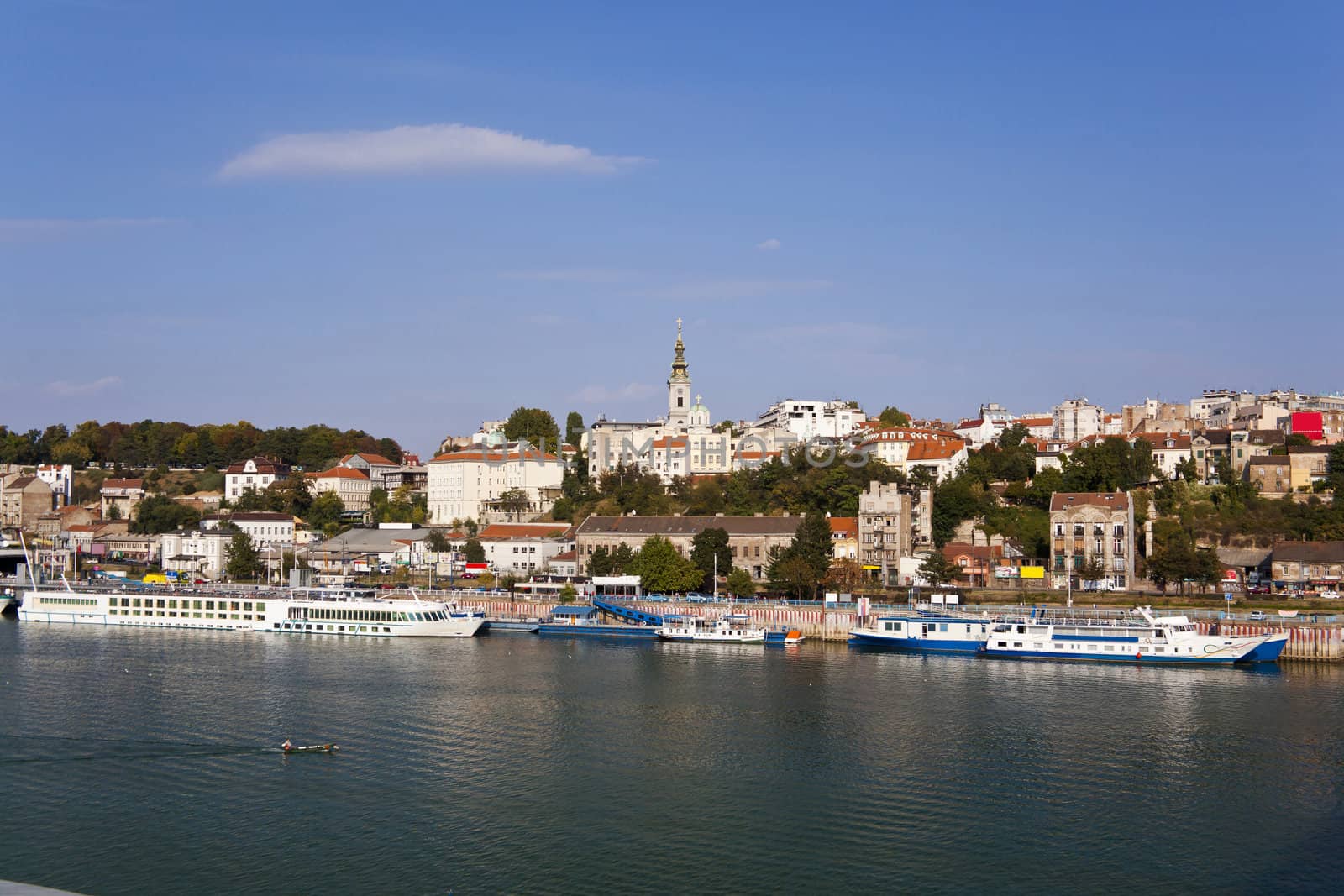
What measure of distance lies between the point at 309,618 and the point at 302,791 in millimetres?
23913

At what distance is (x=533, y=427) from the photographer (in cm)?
8056

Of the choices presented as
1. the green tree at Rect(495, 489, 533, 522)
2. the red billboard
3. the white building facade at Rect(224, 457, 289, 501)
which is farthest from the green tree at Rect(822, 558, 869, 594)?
the white building facade at Rect(224, 457, 289, 501)

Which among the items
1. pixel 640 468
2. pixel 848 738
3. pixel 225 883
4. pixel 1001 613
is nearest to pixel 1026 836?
pixel 848 738

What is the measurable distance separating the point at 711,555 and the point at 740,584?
295 centimetres

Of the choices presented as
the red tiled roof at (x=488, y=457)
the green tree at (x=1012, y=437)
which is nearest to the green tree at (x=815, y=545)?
the green tree at (x=1012, y=437)

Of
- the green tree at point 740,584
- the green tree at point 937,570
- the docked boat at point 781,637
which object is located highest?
the green tree at point 937,570

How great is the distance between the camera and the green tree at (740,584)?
4750 cm

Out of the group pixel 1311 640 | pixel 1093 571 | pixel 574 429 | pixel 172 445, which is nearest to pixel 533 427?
pixel 574 429

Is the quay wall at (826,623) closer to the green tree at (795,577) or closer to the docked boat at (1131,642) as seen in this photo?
the docked boat at (1131,642)

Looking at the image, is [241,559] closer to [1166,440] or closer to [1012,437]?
[1012,437]

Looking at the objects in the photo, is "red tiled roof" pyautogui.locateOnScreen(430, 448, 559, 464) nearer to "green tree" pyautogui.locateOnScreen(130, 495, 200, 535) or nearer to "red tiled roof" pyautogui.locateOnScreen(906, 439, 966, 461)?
"green tree" pyautogui.locateOnScreen(130, 495, 200, 535)

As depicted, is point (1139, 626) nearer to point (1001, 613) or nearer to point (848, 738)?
point (1001, 613)

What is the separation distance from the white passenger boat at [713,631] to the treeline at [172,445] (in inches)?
2232

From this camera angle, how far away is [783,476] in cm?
6031
